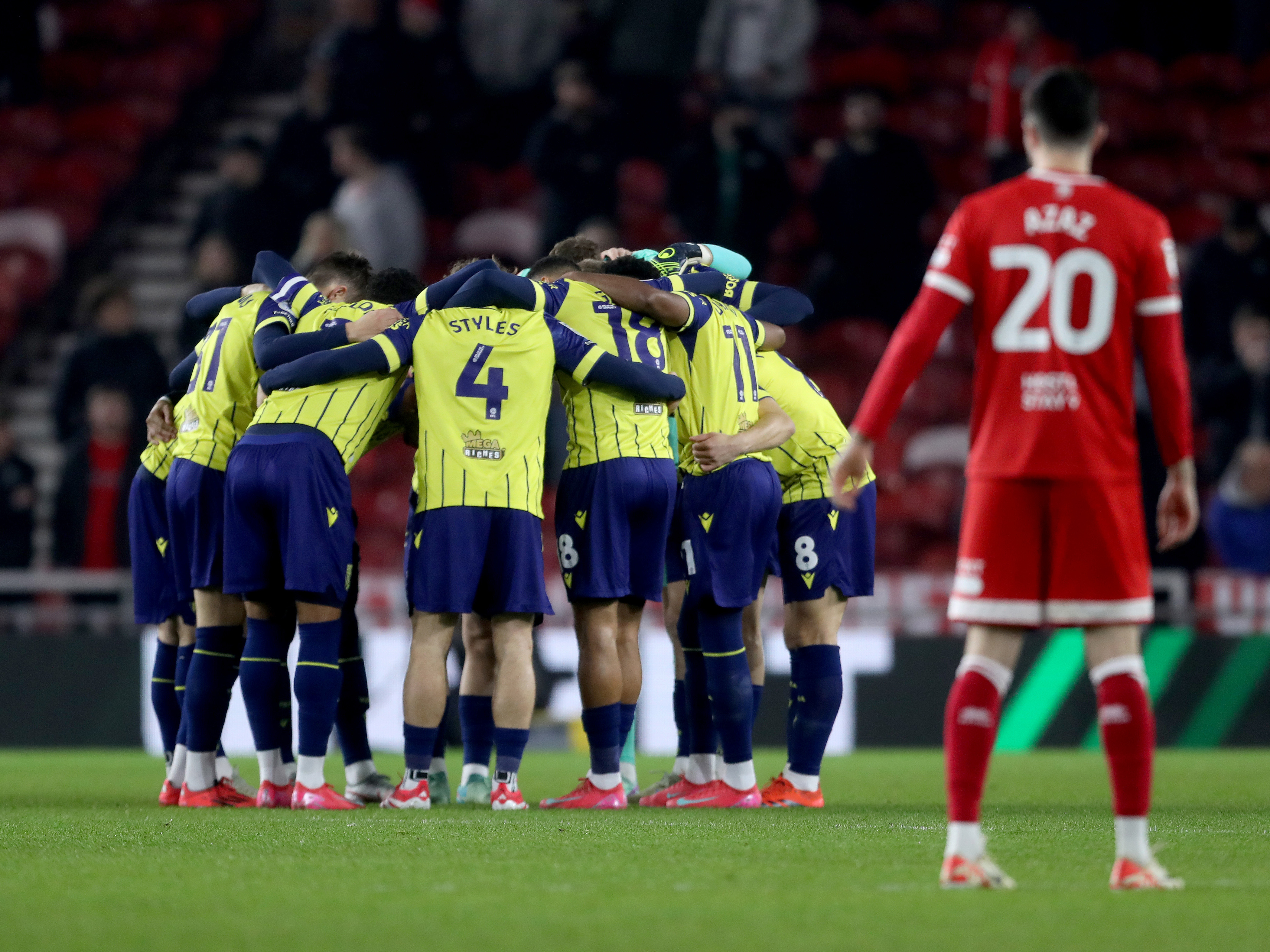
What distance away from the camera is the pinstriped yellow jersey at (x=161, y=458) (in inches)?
289

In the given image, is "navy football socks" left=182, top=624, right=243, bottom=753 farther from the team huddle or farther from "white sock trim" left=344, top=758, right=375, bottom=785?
"white sock trim" left=344, top=758, right=375, bottom=785

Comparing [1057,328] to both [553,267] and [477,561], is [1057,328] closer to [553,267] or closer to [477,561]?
[477,561]

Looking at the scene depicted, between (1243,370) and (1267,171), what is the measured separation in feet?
11.9

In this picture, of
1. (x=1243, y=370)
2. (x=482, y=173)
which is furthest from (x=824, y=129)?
(x=1243, y=370)

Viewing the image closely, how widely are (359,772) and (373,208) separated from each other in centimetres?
725

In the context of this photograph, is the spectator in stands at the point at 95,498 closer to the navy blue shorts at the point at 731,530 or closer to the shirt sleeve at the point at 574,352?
the shirt sleeve at the point at 574,352

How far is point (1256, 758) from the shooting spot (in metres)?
10.3

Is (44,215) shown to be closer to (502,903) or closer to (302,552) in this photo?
(302,552)

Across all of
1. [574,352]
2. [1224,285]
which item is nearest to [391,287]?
[574,352]

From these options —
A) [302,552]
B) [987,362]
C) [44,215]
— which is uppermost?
[44,215]

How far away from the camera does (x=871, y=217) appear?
13.6m

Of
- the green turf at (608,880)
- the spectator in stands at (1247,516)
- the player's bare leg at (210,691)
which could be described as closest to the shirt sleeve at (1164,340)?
the green turf at (608,880)

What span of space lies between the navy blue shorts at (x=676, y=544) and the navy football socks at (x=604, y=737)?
614 mm

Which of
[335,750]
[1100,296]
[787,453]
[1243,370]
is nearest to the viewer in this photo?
[1100,296]
